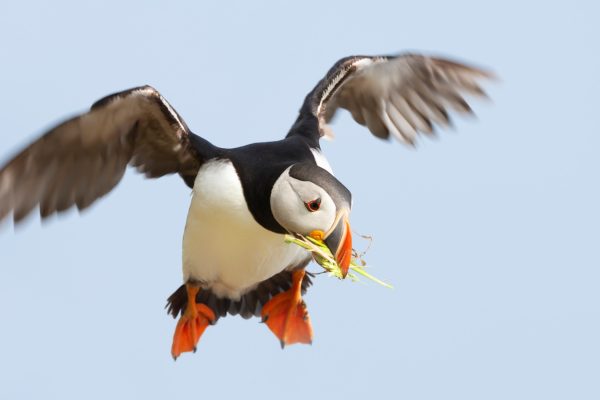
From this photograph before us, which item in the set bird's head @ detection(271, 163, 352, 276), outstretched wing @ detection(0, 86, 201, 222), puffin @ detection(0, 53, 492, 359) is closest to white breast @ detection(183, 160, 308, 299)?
puffin @ detection(0, 53, 492, 359)

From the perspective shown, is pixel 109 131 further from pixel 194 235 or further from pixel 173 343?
pixel 173 343

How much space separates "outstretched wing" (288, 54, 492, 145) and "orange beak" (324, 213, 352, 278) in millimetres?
1736

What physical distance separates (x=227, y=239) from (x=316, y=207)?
1.11 meters

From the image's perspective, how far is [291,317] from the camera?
10.5m

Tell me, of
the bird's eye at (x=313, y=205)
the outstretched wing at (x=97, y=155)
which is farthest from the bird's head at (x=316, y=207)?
the outstretched wing at (x=97, y=155)

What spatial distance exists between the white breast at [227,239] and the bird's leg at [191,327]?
1.66 feet

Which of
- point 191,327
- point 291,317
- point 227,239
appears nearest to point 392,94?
point 291,317

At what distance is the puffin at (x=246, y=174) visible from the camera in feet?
29.1

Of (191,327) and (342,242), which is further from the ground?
(342,242)

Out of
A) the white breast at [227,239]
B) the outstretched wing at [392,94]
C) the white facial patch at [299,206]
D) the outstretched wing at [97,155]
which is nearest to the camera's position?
the white facial patch at [299,206]

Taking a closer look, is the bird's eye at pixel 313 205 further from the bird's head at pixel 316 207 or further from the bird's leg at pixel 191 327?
the bird's leg at pixel 191 327

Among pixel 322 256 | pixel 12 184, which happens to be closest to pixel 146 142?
pixel 12 184

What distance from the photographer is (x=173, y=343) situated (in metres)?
10.5

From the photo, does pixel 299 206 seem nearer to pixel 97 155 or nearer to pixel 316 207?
pixel 316 207
